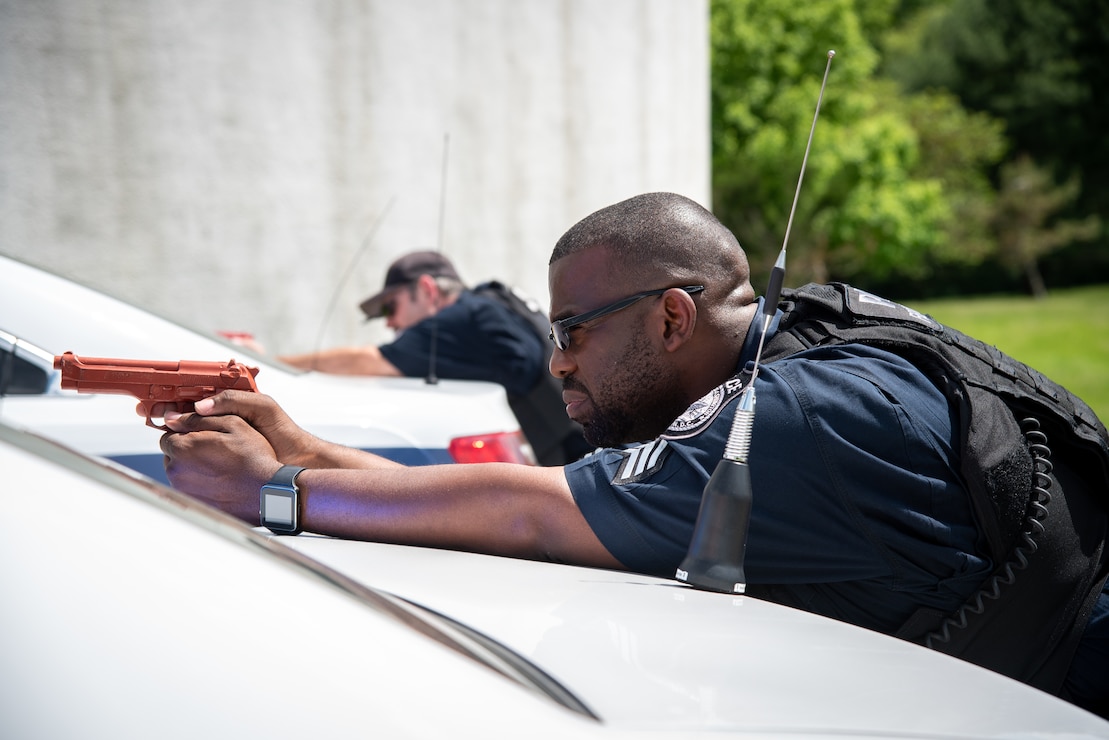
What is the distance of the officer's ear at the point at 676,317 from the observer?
2.16 meters

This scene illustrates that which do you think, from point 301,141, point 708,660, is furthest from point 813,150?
point 708,660

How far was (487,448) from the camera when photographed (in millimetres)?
3271

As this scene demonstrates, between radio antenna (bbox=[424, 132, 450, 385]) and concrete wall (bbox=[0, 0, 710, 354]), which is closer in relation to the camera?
radio antenna (bbox=[424, 132, 450, 385])

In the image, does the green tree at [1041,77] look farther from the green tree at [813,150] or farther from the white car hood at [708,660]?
the white car hood at [708,660]

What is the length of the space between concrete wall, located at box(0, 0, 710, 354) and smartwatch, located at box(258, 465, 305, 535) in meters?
4.33

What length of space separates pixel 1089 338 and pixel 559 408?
2045 centimetres

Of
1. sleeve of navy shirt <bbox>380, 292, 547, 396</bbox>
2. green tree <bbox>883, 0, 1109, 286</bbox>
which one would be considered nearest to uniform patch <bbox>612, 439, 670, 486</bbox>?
sleeve of navy shirt <bbox>380, 292, 547, 396</bbox>

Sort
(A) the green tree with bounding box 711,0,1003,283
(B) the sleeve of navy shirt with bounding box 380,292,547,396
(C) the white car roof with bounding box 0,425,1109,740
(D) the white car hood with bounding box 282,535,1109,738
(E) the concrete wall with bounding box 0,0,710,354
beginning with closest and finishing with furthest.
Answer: (C) the white car roof with bounding box 0,425,1109,740 → (D) the white car hood with bounding box 282,535,1109,738 → (B) the sleeve of navy shirt with bounding box 380,292,547,396 → (E) the concrete wall with bounding box 0,0,710,354 → (A) the green tree with bounding box 711,0,1003,283

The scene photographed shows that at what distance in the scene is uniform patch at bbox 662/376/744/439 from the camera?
1889 mm

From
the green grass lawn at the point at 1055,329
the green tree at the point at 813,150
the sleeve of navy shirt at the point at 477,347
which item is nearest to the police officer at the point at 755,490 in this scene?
the sleeve of navy shirt at the point at 477,347

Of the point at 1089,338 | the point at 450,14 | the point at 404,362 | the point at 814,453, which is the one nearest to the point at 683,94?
the point at 450,14

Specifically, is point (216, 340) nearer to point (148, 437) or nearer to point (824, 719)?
point (148, 437)

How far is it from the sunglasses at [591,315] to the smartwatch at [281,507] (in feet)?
2.10

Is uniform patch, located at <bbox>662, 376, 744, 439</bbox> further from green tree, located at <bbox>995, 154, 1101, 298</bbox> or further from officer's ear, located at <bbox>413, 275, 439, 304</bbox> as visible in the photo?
green tree, located at <bbox>995, 154, 1101, 298</bbox>
